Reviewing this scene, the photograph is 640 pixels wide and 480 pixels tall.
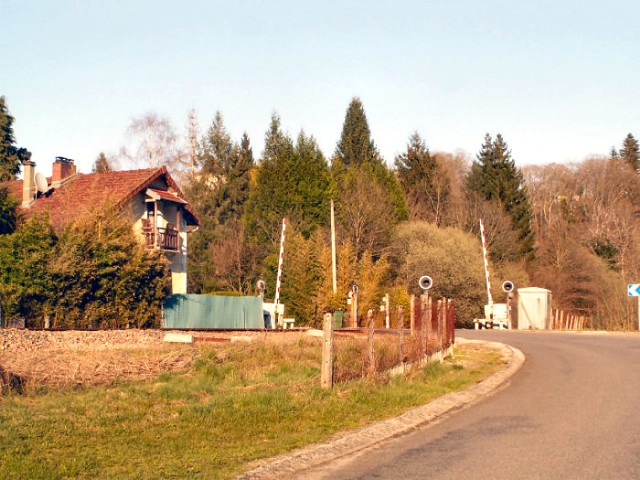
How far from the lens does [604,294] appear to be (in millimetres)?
60969

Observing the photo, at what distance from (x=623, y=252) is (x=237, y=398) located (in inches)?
2496

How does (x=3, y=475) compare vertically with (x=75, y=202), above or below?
below

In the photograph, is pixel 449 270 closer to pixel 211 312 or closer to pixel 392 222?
pixel 392 222

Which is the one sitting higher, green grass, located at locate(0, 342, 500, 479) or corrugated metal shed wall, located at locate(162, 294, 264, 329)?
corrugated metal shed wall, located at locate(162, 294, 264, 329)

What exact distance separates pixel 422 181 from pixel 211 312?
3907cm

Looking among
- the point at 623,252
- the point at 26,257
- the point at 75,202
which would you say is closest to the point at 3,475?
the point at 26,257

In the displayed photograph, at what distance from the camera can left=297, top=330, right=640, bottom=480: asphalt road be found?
765cm

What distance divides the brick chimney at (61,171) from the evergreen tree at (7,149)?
11119 millimetres

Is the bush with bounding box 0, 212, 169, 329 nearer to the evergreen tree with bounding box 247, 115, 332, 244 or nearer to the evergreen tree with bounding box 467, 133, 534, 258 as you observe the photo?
the evergreen tree with bounding box 247, 115, 332, 244

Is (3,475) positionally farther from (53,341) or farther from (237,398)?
(53,341)

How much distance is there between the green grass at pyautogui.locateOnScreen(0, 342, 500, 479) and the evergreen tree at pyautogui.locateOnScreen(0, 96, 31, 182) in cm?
4551

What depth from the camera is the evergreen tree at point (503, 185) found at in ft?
241

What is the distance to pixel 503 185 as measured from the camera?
74688 millimetres

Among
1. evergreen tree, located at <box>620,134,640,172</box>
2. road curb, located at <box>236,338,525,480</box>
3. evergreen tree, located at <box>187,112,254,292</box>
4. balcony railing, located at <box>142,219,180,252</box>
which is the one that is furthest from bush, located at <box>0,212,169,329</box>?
evergreen tree, located at <box>620,134,640,172</box>
